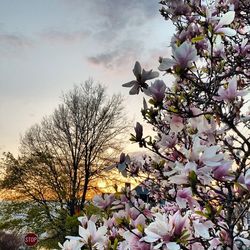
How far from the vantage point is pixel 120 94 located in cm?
2284

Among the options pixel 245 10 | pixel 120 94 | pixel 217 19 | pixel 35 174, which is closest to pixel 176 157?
pixel 217 19

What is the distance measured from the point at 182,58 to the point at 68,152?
20.0 meters

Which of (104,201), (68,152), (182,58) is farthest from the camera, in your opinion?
(68,152)

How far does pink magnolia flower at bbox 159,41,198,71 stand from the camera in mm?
1540

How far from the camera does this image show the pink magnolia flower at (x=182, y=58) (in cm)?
154

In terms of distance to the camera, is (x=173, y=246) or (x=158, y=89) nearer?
(x=173, y=246)

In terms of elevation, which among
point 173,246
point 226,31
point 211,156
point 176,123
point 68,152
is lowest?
point 173,246

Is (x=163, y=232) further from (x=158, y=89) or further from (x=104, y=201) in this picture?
(x=104, y=201)

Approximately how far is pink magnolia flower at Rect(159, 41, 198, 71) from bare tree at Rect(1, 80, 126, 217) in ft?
58.8

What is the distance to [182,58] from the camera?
5.13 feet

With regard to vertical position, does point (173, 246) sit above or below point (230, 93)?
below

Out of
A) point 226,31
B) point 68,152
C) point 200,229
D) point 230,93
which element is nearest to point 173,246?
point 200,229

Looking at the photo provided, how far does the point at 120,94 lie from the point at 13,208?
8.27 metres

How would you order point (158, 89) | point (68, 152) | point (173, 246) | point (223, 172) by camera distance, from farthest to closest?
point (68, 152)
point (158, 89)
point (223, 172)
point (173, 246)
